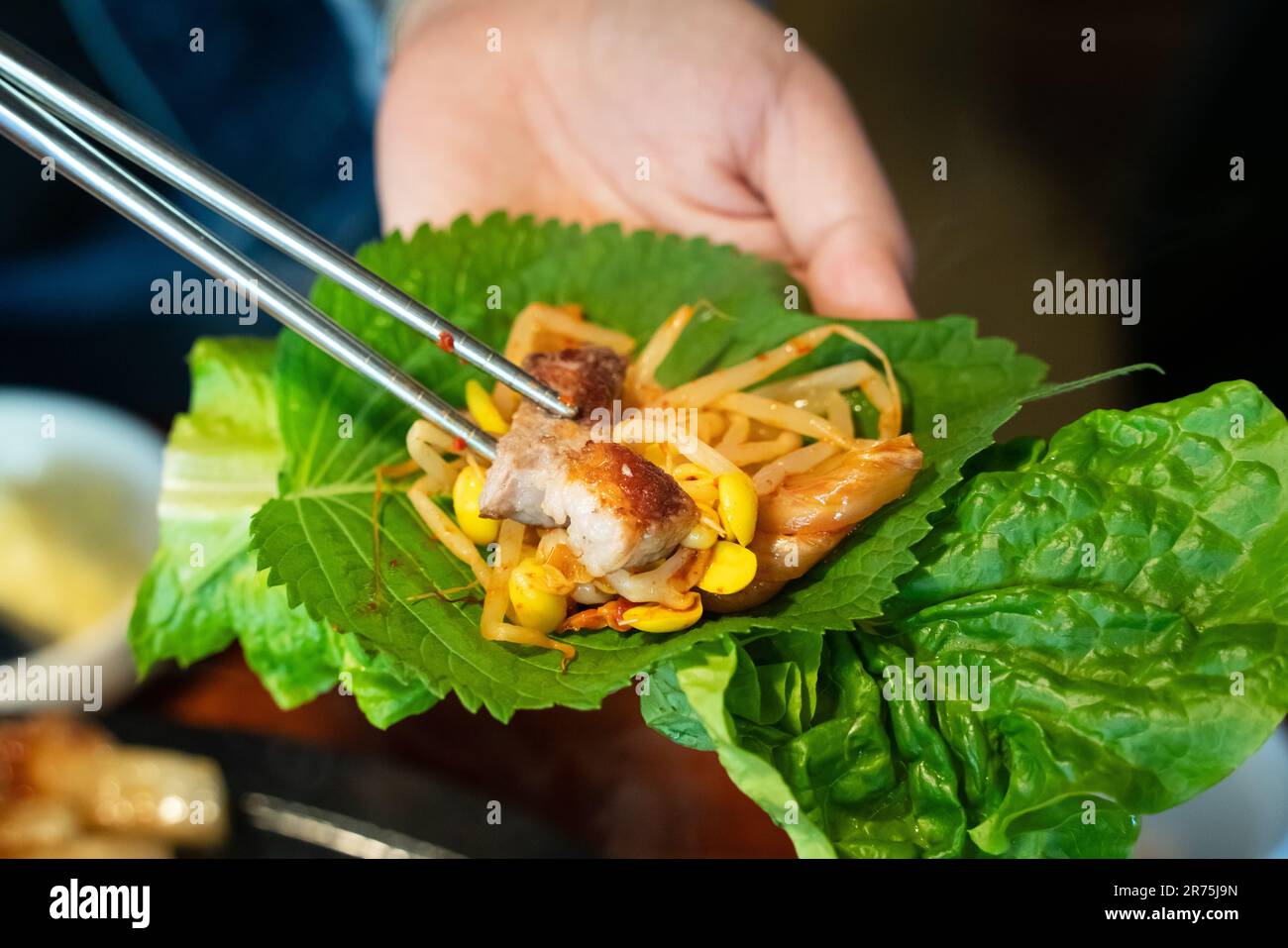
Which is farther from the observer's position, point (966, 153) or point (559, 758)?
point (966, 153)

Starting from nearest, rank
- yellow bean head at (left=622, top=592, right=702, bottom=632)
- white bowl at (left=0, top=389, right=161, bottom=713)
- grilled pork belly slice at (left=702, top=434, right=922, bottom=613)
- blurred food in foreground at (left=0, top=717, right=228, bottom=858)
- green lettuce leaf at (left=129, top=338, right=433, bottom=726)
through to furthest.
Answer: yellow bean head at (left=622, top=592, right=702, bottom=632) < grilled pork belly slice at (left=702, top=434, right=922, bottom=613) < green lettuce leaf at (left=129, top=338, right=433, bottom=726) < blurred food in foreground at (left=0, top=717, right=228, bottom=858) < white bowl at (left=0, top=389, right=161, bottom=713)

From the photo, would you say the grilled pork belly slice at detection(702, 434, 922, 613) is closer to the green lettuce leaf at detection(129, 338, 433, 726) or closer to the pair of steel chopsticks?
the pair of steel chopsticks

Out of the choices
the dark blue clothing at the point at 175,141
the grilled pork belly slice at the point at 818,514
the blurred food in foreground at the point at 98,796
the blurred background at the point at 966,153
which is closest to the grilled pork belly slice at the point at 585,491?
A: the grilled pork belly slice at the point at 818,514

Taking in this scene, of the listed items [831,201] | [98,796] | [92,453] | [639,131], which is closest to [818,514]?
[831,201]

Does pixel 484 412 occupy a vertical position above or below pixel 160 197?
below

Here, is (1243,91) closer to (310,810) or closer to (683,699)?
(683,699)

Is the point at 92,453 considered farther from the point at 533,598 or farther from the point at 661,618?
the point at 661,618

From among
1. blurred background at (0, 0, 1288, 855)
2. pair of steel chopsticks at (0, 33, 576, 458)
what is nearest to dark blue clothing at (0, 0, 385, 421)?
blurred background at (0, 0, 1288, 855)

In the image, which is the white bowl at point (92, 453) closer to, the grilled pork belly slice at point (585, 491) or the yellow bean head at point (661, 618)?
the grilled pork belly slice at point (585, 491)
